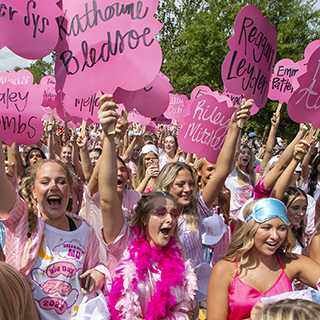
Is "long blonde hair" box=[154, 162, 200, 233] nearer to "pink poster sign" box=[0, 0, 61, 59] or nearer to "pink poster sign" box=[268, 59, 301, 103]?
"pink poster sign" box=[0, 0, 61, 59]

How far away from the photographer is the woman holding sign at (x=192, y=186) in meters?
2.65

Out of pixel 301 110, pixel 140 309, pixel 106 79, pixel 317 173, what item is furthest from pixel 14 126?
pixel 317 173

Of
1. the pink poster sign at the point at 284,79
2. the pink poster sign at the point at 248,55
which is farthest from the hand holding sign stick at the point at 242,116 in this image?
the pink poster sign at the point at 284,79

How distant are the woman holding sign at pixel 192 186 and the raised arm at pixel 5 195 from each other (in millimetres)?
1290

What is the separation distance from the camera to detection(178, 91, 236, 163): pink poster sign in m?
3.44

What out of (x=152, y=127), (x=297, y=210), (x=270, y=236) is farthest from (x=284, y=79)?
(x=152, y=127)

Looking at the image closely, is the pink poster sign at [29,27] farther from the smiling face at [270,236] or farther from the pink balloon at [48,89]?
the pink balloon at [48,89]

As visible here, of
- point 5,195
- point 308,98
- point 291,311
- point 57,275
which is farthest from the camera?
point 308,98

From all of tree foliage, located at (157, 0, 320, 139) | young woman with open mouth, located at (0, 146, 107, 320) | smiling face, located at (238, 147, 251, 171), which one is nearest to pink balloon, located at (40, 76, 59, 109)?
smiling face, located at (238, 147, 251, 171)

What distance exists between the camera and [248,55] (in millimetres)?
2943

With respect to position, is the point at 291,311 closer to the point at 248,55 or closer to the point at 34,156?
the point at 248,55

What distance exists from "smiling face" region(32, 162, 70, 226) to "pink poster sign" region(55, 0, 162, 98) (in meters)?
0.49

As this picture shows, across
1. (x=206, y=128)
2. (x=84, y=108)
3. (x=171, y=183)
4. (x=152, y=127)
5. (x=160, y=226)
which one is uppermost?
(x=84, y=108)

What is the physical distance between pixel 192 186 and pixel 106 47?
130cm
